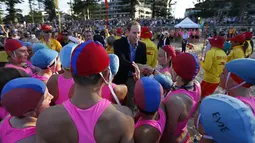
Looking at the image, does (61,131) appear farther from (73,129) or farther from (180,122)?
(180,122)

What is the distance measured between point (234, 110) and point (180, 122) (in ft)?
3.56

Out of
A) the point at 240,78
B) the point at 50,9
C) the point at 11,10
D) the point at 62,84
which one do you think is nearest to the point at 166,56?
the point at 240,78

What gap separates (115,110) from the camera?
1564 millimetres

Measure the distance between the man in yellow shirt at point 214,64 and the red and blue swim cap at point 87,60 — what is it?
178 inches

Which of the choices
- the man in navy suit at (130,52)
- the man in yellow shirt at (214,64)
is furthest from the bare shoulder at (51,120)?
the man in yellow shirt at (214,64)

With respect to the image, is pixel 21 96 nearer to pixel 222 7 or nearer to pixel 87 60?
pixel 87 60

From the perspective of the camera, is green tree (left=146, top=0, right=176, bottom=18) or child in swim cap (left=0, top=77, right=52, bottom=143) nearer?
child in swim cap (left=0, top=77, right=52, bottom=143)

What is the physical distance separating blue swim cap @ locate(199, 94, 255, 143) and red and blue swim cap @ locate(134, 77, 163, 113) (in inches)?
22.4

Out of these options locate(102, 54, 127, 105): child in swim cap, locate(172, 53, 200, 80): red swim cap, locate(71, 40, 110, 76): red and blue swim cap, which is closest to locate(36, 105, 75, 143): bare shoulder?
locate(71, 40, 110, 76): red and blue swim cap

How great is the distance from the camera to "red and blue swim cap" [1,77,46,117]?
1.66 meters

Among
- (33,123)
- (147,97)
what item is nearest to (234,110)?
(147,97)

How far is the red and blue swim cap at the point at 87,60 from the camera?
4.83 ft

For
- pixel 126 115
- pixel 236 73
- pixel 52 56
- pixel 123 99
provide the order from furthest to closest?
pixel 52 56, pixel 123 99, pixel 236 73, pixel 126 115

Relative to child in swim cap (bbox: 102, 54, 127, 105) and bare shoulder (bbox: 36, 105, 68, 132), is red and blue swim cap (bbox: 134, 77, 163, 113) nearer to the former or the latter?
child in swim cap (bbox: 102, 54, 127, 105)
